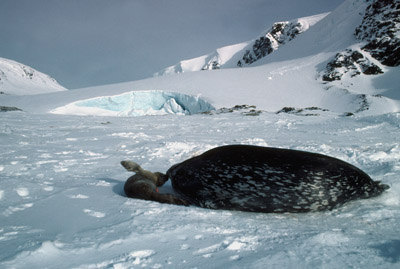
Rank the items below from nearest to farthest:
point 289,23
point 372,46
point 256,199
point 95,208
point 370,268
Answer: point 370,268, point 95,208, point 256,199, point 372,46, point 289,23

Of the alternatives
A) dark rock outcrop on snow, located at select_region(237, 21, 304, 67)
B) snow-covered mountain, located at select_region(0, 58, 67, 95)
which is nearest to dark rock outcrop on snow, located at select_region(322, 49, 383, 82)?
snow-covered mountain, located at select_region(0, 58, 67, 95)

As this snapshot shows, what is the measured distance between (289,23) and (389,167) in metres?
93.0

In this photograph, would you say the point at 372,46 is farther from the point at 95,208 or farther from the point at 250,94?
the point at 95,208

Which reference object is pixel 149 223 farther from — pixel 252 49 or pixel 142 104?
pixel 252 49

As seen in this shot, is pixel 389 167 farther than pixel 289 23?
No

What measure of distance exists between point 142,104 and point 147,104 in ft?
1.42

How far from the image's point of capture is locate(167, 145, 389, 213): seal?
2.15 meters

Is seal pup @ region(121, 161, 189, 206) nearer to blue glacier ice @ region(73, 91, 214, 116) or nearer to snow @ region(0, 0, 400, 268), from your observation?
snow @ region(0, 0, 400, 268)

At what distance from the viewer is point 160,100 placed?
71.6 feet

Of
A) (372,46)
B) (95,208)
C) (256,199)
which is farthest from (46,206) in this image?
(372,46)

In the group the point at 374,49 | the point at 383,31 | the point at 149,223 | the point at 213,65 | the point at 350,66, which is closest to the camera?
the point at 149,223

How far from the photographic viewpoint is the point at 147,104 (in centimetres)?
2169

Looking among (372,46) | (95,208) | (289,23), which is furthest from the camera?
(289,23)

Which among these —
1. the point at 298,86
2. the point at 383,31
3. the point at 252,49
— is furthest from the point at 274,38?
the point at 298,86
